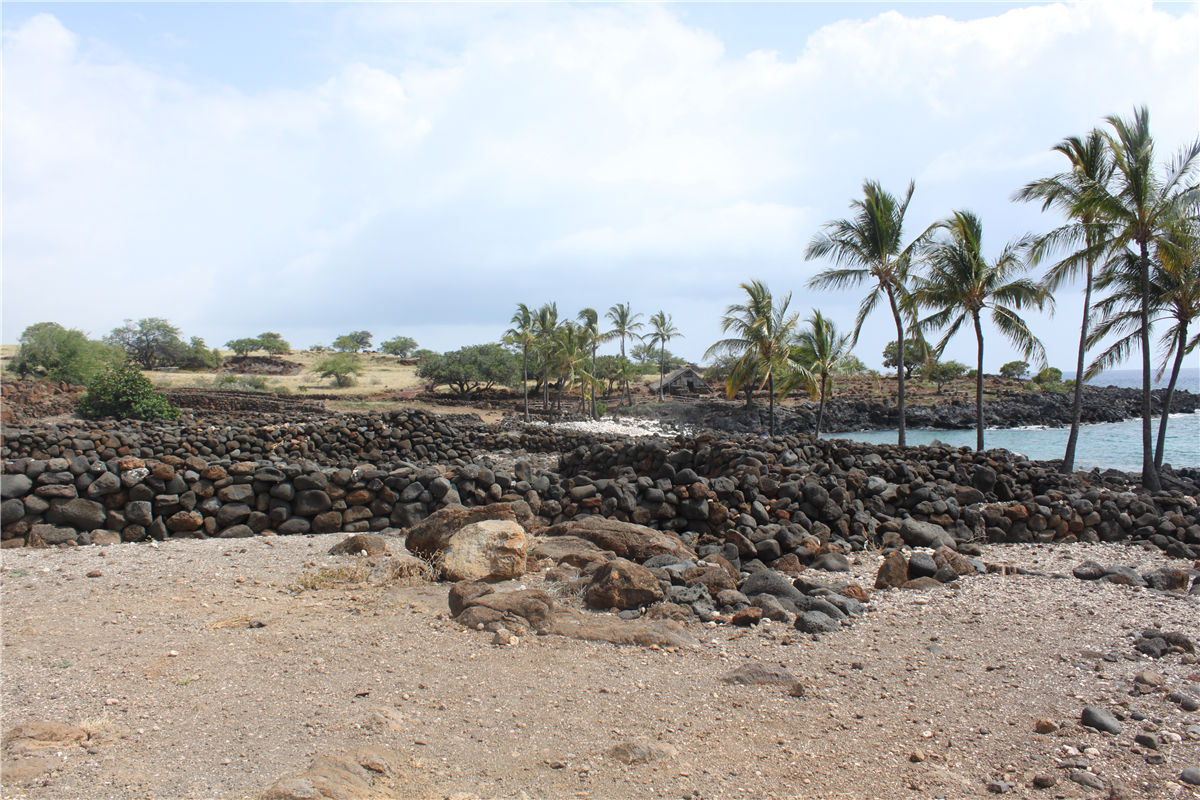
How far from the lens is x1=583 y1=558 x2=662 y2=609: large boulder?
6.17 metres

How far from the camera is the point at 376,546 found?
322 inches

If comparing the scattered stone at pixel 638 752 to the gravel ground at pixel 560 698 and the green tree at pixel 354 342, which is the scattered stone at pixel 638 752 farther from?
the green tree at pixel 354 342

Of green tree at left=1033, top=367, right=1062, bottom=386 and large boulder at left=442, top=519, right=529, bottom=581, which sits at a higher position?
green tree at left=1033, top=367, right=1062, bottom=386

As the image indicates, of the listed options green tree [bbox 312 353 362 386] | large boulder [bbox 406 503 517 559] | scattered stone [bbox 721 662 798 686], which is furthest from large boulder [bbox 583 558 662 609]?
green tree [bbox 312 353 362 386]

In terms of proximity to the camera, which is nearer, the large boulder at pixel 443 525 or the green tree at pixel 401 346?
the large boulder at pixel 443 525

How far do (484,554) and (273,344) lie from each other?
267 ft

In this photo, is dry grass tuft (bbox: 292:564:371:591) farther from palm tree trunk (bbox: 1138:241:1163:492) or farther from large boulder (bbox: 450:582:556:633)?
palm tree trunk (bbox: 1138:241:1163:492)

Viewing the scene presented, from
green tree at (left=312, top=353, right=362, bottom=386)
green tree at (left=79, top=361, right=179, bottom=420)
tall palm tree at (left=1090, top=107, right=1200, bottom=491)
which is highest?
tall palm tree at (left=1090, top=107, right=1200, bottom=491)

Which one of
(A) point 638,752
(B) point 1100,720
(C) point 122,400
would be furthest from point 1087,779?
(C) point 122,400

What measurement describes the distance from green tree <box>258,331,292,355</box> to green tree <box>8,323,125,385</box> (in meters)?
37.5

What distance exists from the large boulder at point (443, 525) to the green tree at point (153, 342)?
65034mm

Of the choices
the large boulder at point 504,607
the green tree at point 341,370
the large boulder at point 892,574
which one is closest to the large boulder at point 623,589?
the large boulder at point 504,607

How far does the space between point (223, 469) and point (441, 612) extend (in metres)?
5.58

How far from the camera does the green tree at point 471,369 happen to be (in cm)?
5022
